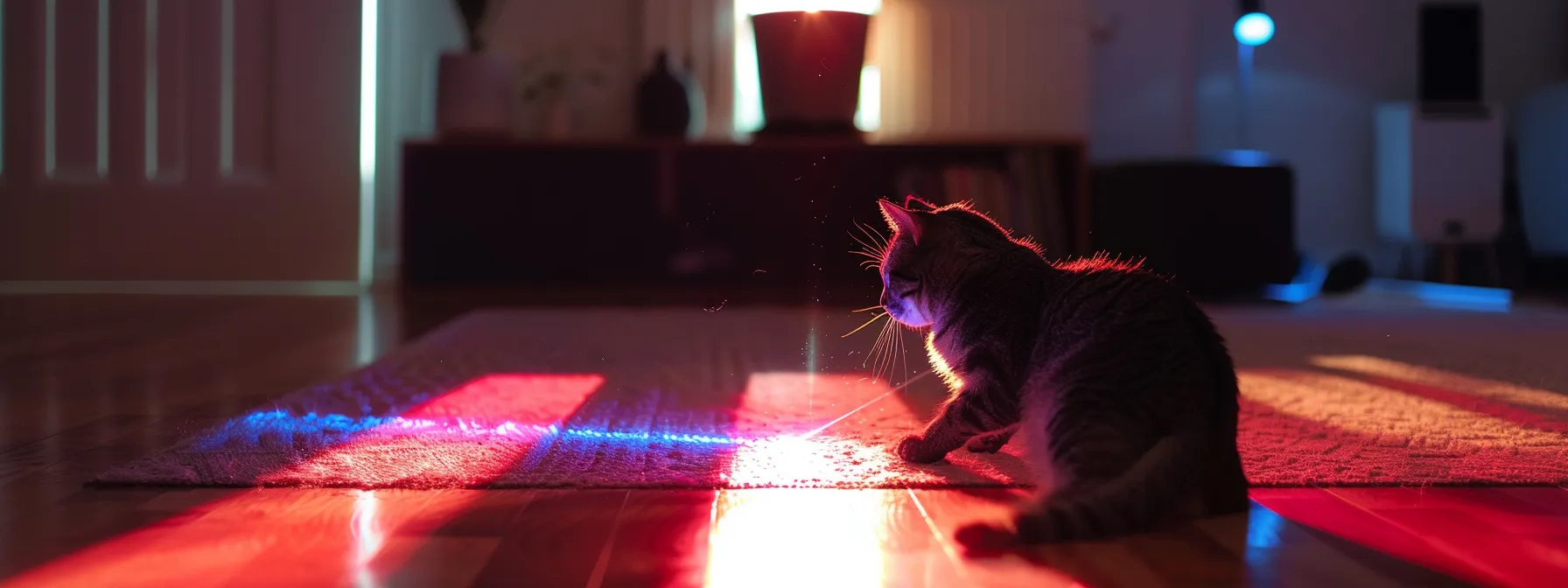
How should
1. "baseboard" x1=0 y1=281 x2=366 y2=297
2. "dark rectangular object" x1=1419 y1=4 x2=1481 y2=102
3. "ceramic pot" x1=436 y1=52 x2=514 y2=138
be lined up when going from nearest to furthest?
"ceramic pot" x1=436 y1=52 x2=514 y2=138, "baseboard" x1=0 y1=281 x2=366 y2=297, "dark rectangular object" x1=1419 y1=4 x2=1481 y2=102

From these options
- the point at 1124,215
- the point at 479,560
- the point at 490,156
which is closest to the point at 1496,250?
the point at 1124,215

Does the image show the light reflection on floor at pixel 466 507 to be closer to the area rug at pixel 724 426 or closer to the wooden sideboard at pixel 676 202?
the area rug at pixel 724 426

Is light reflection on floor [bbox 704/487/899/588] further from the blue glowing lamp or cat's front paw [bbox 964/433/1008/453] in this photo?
the blue glowing lamp

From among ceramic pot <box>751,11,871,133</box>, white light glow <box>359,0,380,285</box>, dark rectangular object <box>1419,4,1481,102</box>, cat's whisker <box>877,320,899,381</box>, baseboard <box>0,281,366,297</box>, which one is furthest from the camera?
dark rectangular object <box>1419,4,1481,102</box>

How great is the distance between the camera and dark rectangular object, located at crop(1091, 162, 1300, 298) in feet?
11.7

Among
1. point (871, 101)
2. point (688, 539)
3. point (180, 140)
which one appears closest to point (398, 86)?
point (180, 140)

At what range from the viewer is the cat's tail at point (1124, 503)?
918mm

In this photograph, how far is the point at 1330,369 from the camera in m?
2.06

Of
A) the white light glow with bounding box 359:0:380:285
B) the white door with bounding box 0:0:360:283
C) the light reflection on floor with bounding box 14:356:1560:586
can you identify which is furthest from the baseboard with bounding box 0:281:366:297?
the light reflection on floor with bounding box 14:356:1560:586

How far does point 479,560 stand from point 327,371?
1.20 m

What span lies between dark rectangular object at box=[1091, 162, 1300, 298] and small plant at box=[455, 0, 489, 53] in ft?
6.21

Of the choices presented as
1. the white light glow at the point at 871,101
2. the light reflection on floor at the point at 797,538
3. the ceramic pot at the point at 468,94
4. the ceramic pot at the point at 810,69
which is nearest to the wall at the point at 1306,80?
the white light glow at the point at 871,101

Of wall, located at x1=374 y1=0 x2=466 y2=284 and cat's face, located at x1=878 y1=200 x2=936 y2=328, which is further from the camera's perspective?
wall, located at x1=374 y1=0 x2=466 y2=284

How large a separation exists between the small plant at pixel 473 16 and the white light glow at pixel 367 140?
410mm
